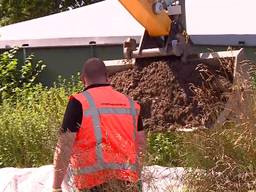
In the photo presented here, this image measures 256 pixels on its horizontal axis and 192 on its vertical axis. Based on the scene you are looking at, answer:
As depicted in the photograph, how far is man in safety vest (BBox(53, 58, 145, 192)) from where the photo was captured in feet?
15.0

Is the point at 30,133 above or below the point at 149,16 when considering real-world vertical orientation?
below

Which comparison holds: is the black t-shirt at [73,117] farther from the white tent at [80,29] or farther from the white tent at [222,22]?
the white tent at [80,29]

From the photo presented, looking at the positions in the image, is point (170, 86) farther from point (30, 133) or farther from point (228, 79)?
point (30, 133)

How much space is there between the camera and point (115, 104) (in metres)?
Result: 4.85

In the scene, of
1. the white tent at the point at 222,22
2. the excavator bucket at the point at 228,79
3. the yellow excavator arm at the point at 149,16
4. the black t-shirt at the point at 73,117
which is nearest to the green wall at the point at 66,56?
the white tent at the point at 222,22

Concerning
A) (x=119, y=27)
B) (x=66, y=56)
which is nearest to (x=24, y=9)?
(x=119, y=27)

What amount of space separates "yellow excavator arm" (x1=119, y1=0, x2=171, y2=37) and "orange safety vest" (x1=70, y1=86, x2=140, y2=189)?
304 centimetres

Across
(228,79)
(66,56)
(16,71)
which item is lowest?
(228,79)

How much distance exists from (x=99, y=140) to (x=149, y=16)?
133 inches

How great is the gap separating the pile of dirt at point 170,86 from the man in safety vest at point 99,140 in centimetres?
207

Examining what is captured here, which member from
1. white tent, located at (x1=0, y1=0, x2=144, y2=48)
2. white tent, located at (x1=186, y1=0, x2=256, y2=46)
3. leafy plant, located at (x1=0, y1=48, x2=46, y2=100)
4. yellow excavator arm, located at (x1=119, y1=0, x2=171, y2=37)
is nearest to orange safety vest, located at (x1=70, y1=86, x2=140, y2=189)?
yellow excavator arm, located at (x1=119, y1=0, x2=171, y2=37)

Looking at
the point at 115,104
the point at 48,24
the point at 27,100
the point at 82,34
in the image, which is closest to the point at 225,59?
the point at 115,104

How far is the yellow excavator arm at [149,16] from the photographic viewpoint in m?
7.86

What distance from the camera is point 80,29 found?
13844 millimetres
